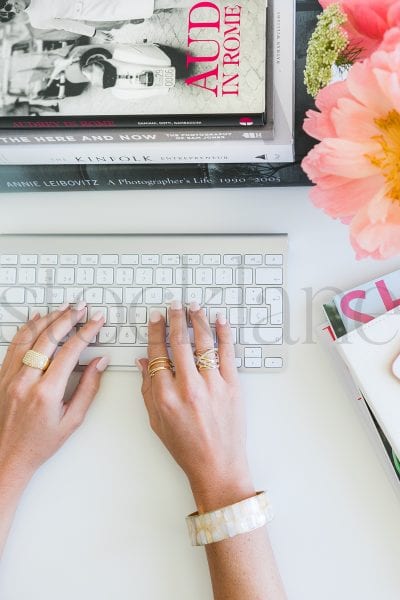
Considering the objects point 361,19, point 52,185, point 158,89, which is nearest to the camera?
point 361,19

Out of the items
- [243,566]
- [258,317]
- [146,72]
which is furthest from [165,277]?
[243,566]

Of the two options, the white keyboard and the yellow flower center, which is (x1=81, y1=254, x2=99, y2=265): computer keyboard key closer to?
the white keyboard

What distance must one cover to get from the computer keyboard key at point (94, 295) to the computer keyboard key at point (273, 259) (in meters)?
0.21

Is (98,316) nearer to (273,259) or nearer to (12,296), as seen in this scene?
(12,296)

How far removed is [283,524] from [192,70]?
0.52m

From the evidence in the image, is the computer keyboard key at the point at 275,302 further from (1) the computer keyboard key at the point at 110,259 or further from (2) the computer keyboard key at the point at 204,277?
(1) the computer keyboard key at the point at 110,259

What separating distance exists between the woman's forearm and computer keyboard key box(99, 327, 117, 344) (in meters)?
0.22

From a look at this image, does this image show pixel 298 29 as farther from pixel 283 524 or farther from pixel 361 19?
pixel 283 524

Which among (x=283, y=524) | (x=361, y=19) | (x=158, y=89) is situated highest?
(x=158, y=89)

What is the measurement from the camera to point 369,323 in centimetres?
66

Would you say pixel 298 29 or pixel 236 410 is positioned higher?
pixel 298 29

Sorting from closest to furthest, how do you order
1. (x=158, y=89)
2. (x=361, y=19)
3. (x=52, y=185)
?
(x=361, y=19)
(x=158, y=89)
(x=52, y=185)

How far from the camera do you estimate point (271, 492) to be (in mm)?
684

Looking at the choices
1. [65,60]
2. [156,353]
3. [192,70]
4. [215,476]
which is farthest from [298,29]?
[215,476]
